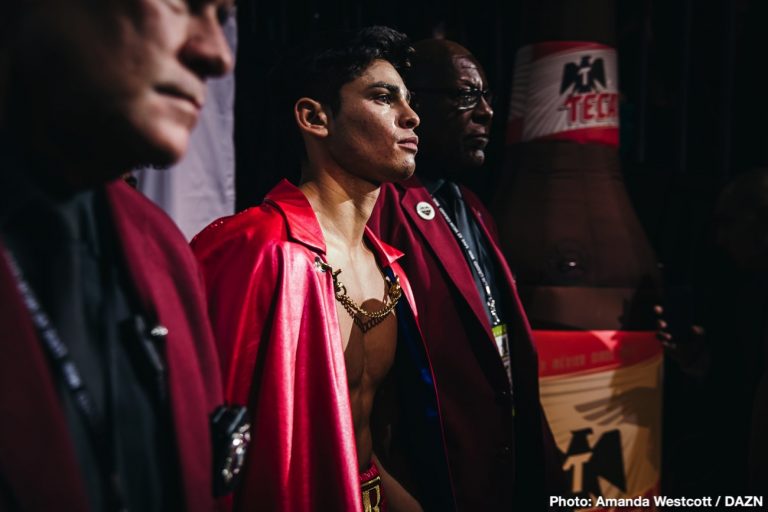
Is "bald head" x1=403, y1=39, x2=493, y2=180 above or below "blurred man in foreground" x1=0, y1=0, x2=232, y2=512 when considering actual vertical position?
above

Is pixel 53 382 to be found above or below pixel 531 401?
above

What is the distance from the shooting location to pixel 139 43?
29.2 inches

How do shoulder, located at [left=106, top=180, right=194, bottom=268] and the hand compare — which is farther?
the hand

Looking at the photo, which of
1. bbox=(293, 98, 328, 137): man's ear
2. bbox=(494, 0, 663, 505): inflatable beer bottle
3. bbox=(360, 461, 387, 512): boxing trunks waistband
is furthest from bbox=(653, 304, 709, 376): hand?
bbox=(293, 98, 328, 137): man's ear

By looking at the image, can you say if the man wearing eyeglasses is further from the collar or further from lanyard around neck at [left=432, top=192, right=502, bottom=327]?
the collar

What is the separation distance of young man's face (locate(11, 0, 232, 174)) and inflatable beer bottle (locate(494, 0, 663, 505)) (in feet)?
6.62

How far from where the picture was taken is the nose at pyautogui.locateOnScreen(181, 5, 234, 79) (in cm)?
79

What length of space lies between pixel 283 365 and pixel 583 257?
1.54 metres

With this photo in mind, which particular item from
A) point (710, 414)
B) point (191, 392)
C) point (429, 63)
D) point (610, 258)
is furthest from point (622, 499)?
point (191, 392)

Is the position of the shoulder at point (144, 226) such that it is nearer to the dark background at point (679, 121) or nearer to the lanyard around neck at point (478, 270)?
the lanyard around neck at point (478, 270)

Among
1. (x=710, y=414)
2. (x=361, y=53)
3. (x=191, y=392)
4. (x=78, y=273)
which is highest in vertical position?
(x=361, y=53)

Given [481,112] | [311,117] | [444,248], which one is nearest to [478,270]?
[444,248]

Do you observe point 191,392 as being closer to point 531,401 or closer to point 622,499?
point 531,401

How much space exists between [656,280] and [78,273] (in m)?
2.43
